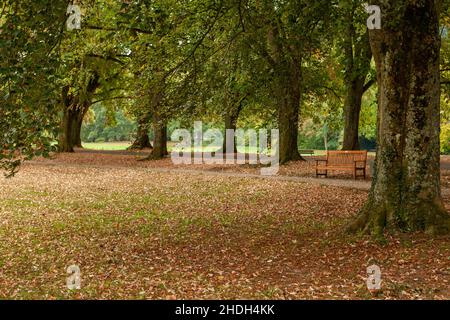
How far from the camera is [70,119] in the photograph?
131ft

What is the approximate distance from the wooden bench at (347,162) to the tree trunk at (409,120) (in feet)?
31.1

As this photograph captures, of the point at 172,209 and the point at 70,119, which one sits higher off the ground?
the point at 70,119

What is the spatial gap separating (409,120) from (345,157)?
1028cm

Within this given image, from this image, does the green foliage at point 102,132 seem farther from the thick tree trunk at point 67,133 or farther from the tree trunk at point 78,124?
the thick tree trunk at point 67,133

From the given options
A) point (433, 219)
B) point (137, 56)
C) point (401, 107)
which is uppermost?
point (137, 56)

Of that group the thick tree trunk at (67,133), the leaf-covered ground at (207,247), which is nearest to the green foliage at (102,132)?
the thick tree trunk at (67,133)

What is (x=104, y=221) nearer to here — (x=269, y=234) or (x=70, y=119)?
(x=269, y=234)

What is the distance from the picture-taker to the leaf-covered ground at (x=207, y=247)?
7.30 m

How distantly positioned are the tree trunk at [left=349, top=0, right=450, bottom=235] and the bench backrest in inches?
378

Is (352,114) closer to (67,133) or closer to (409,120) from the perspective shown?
(409,120)

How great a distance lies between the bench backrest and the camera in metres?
19.2

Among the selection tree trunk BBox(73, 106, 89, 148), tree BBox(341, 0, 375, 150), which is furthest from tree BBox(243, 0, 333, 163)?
tree trunk BBox(73, 106, 89, 148)
